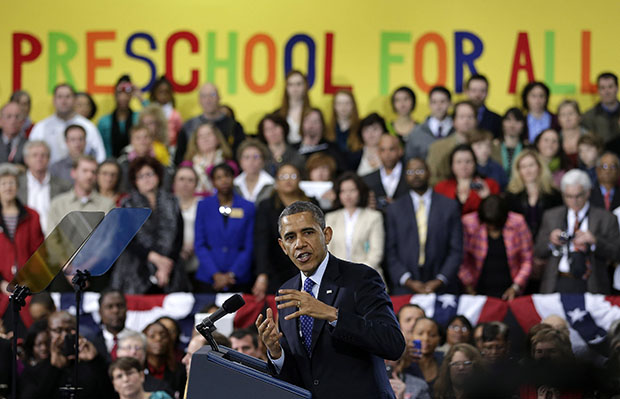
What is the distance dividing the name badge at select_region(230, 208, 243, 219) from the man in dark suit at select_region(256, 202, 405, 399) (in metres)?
4.36

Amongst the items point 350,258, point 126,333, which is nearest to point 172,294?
point 126,333

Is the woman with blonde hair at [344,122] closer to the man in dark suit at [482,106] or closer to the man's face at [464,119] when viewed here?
the man's face at [464,119]

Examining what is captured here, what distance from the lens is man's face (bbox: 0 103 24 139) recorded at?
32.2ft

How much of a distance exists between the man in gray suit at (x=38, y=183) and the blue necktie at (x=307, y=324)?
571 centimetres

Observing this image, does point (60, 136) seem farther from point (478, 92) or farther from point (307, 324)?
point (307, 324)

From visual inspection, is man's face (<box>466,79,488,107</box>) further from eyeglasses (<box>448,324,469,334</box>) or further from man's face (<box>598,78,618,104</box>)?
eyeglasses (<box>448,324,469,334</box>)

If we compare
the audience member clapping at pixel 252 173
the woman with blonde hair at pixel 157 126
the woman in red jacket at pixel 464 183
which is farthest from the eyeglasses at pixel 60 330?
the woman in red jacket at pixel 464 183

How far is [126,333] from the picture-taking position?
23.0 feet

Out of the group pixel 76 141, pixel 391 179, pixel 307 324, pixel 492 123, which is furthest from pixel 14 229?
pixel 307 324

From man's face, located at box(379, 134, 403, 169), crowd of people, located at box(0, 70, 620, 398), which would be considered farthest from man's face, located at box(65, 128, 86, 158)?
man's face, located at box(379, 134, 403, 169)

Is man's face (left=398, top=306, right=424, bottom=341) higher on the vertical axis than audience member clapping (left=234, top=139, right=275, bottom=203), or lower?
lower

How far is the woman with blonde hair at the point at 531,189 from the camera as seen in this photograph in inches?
333

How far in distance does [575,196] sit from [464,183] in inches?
37.6

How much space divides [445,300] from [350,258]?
2.72 ft
